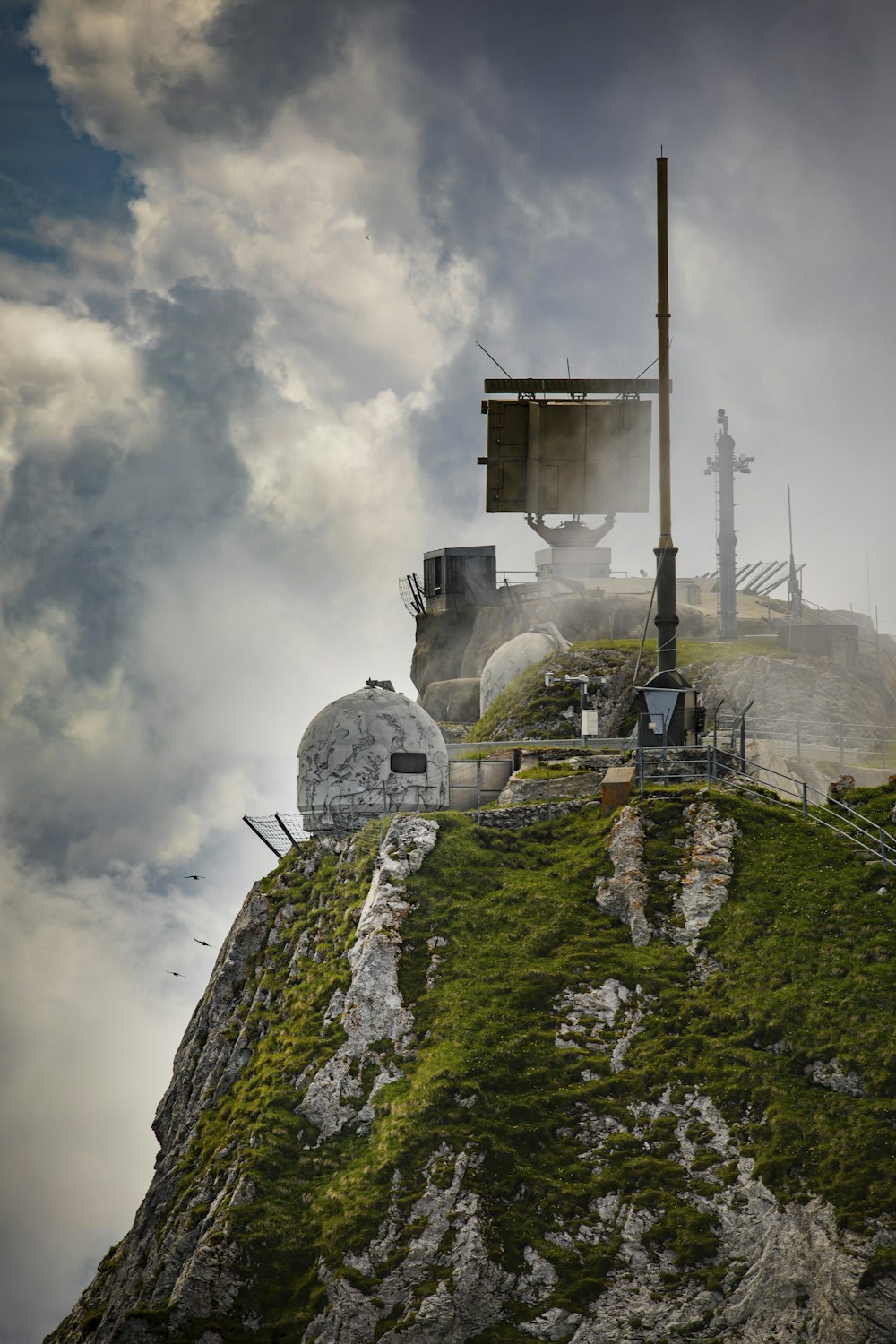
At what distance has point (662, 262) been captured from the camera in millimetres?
34438

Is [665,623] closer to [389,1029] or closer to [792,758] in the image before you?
[792,758]

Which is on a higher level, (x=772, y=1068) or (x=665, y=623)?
(x=665, y=623)

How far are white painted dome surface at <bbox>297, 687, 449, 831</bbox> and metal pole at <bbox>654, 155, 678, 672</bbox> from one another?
627 centimetres

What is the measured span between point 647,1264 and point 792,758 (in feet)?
68.3

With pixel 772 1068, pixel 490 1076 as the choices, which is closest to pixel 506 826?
pixel 490 1076

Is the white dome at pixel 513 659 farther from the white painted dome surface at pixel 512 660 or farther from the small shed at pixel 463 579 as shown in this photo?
the small shed at pixel 463 579

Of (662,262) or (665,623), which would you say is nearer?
(665,623)

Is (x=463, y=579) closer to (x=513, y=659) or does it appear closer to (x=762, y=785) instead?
(x=513, y=659)

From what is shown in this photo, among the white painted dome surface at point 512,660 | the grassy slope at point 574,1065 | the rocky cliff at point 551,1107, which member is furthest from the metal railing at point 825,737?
the grassy slope at point 574,1065

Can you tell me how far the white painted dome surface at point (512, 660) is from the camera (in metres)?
53.7

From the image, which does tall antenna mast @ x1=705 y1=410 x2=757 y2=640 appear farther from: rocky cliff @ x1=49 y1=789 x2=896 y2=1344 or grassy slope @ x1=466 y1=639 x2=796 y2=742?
rocky cliff @ x1=49 y1=789 x2=896 y2=1344

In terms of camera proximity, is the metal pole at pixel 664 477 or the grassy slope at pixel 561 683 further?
the grassy slope at pixel 561 683

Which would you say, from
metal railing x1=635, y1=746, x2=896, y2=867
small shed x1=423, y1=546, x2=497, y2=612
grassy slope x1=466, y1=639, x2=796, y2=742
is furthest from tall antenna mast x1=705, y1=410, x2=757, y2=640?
metal railing x1=635, y1=746, x2=896, y2=867

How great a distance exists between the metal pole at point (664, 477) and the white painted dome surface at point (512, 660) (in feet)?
64.6
